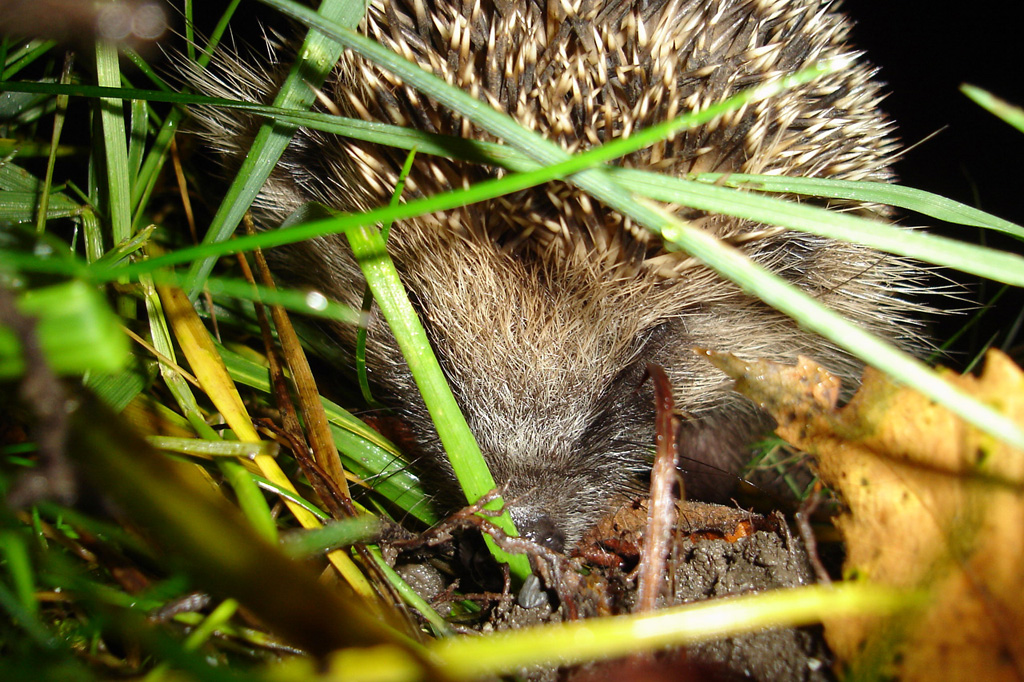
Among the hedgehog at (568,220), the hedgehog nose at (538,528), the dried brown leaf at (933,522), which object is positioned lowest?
the dried brown leaf at (933,522)

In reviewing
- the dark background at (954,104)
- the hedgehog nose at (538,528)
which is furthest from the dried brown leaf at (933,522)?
the dark background at (954,104)

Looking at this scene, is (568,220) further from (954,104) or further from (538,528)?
(954,104)

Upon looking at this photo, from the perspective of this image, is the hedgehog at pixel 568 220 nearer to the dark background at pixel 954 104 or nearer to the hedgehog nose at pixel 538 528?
the hedgehog nose at pixel 538 528

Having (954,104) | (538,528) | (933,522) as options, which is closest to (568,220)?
(538,528)

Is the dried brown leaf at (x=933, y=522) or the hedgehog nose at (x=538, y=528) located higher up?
the hedgehog nose at (x=538, y=528)

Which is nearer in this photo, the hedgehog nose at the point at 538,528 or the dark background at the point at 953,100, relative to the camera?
the hedgehog nose at the point at 538,528

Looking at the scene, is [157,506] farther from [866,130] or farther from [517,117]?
[866,130]

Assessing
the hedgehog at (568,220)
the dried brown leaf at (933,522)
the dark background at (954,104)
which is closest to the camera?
the dried brown leaf at (933,522)

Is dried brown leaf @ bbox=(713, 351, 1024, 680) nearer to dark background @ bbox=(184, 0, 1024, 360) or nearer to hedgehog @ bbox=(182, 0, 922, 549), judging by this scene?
hedgehog @ bbox=(182, 0, 922, 549)
